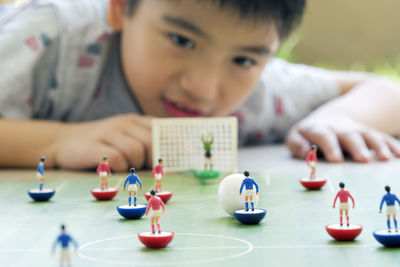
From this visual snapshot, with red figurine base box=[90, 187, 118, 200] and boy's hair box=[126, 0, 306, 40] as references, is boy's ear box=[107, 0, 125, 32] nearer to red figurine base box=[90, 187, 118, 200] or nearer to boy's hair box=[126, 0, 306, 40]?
boy's hair box=[126, 0, 306, 40]

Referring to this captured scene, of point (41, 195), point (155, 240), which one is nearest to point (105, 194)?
point (41, 195)

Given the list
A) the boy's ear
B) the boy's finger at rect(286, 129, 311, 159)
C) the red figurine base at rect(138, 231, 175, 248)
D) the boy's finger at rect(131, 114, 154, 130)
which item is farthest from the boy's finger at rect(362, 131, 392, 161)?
the red figurine base at rect(138, 231, 175, 248)

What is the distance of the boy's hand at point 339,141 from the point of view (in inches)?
65.4

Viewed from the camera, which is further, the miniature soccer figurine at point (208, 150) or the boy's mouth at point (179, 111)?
the boy's mouth at point (179, 111)

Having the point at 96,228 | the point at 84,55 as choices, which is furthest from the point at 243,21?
the point at 96,228

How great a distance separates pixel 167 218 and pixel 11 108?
0.84 meters

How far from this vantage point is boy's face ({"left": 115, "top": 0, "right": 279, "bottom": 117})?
→ 154 cm

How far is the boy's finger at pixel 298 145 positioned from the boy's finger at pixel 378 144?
0.16m

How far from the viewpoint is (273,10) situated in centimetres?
158

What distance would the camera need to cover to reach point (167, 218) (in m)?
0.98

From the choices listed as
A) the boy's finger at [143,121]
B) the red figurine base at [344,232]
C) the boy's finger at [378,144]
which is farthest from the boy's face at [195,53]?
the red figurine base at [344,232]

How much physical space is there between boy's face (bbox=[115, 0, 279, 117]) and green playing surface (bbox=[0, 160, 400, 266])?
29 cm

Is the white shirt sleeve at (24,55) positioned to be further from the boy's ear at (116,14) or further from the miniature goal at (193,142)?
the miniature goal at (193,142)

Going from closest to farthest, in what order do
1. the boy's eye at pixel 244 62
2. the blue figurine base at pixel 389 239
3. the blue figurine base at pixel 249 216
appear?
the blue figurine base at pixel 389 239 → the blue figurine base at pixel 249 216 → the boy's eye at pixel 244 62
